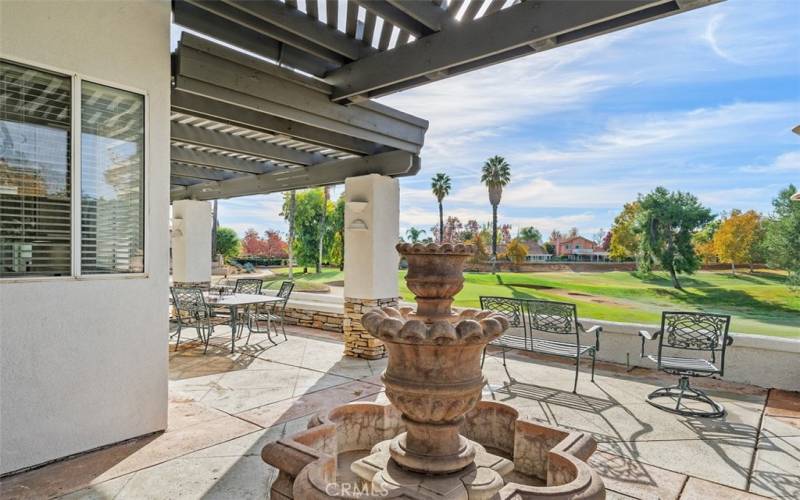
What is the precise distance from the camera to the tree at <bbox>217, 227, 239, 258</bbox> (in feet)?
95.7

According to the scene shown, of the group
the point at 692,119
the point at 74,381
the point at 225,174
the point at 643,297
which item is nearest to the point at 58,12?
the point at 74,381

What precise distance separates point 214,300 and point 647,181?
1533 cm

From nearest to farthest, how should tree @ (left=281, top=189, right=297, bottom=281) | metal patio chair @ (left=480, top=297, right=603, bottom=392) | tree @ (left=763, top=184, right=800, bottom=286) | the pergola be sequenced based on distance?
the pergola < metal patio chair @ (left=480, top=297, right=603, bottom=392) < tree @ (left=763, top=184, right=800, bottom=286) < tree @ (left=281, top=189, right=297, bottom=281)

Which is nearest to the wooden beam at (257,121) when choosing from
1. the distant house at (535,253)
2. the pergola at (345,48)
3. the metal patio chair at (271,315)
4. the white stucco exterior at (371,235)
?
the pergola at (345,48)

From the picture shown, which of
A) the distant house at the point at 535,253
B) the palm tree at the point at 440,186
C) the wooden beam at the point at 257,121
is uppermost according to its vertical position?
the palm tree at the point at 440,186

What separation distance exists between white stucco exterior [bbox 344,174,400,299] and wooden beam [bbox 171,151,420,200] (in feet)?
0.64

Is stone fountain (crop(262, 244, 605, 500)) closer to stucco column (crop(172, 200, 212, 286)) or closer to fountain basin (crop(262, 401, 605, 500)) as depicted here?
fountain basin (crop(262, 401, 605, 500))

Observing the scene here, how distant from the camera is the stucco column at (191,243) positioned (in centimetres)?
892

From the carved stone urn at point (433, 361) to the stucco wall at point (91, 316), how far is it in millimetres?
2173

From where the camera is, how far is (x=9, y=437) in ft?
8.59

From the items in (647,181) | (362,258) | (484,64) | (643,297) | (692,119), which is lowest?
(643,297)

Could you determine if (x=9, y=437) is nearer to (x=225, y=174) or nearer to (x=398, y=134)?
(x=398, y=134)

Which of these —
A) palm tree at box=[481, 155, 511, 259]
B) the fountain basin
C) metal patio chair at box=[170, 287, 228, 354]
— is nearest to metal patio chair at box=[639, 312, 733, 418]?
the fountain basin

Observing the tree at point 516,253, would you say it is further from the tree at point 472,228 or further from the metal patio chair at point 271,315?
the metal patio chair at point 271,315
